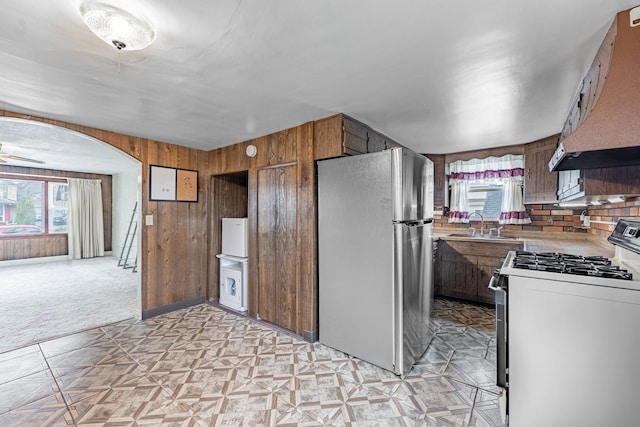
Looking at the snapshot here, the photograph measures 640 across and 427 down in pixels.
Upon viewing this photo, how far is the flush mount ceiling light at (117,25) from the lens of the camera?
1.25 m

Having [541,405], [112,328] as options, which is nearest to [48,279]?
[112,328]

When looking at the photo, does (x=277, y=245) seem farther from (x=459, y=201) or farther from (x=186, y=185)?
(x=459, y=201)

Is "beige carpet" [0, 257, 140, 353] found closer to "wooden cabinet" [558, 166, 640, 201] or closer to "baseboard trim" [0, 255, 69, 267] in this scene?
"baseboard trim" [0, 255, 69, 267]

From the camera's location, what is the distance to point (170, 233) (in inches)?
149

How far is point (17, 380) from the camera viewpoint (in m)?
2.22

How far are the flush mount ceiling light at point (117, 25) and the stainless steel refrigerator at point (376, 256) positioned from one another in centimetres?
165

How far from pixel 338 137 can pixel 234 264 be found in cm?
237

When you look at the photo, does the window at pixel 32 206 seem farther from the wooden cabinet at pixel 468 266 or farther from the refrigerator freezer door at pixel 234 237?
the wooden cabinet at pixel 468 266

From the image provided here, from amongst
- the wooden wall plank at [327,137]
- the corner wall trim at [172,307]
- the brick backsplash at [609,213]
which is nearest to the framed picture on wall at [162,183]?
the corner wall trim at [172,307]

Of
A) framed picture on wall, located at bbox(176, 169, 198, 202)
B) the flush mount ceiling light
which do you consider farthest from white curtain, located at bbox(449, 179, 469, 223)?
the flush mount ceiling light

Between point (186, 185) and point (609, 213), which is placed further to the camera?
point (186, 185)

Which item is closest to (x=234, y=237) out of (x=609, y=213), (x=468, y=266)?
(x=468, y=266)

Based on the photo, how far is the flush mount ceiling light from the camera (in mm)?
1247

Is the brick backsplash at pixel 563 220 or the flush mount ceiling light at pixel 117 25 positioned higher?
the flush mount ceiling light at pixel 117 25
